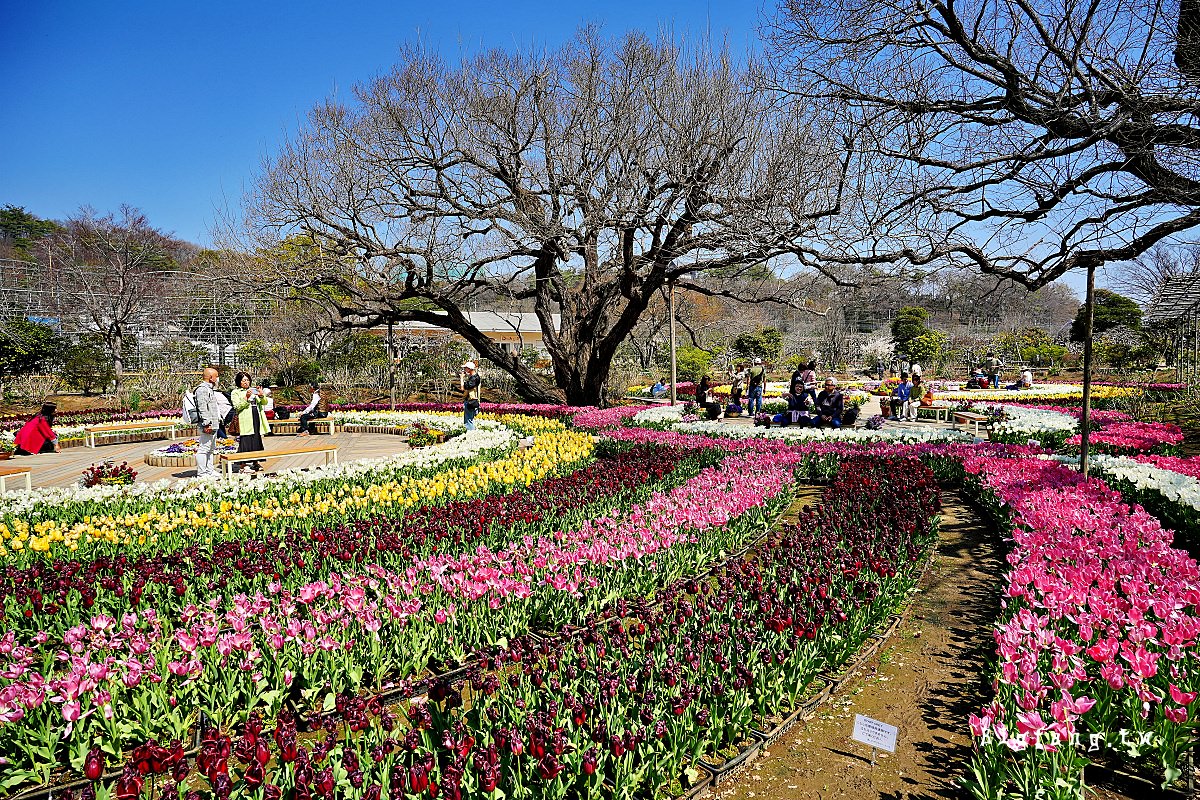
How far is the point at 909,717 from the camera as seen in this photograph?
314cm

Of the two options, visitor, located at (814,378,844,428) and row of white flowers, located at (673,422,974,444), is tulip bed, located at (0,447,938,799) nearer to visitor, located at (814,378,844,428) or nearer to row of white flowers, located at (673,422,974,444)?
row of white flowers, located at (673,422,974,444)

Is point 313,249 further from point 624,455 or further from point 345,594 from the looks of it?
point 345,594

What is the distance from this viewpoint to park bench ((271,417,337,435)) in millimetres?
14805

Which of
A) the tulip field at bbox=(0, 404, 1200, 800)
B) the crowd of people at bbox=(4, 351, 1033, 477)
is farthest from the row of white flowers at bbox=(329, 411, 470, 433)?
the tulip field at bbox=(0, 404, 1200, 800)

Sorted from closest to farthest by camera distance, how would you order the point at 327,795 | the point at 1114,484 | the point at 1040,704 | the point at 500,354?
the point at 327,795 < the point at 1040,704 < the point at 1114,484 < the point at 500,354

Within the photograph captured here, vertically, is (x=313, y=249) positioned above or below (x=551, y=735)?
above

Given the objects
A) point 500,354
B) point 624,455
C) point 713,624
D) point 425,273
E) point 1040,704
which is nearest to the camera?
point 1040,704

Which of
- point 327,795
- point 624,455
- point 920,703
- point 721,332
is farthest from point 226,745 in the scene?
point 721,332

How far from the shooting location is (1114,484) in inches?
251

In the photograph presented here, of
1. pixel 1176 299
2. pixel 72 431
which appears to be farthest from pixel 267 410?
pixel 1176 299

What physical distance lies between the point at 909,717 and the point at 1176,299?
1774 cm

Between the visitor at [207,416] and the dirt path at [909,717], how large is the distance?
7765mm

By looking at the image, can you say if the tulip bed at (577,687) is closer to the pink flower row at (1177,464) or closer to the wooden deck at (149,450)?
the pink flower row at (1177,464)

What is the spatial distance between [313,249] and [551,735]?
642 inches
